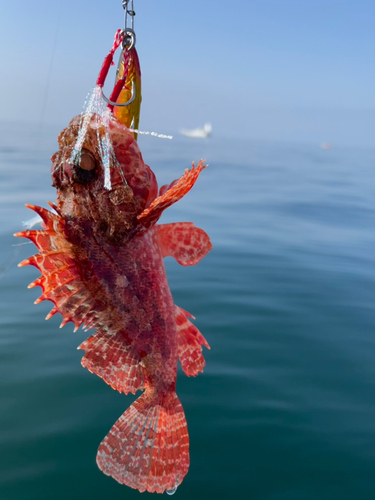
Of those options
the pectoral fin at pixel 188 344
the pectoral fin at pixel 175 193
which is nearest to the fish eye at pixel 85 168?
the pectoral fin at pixel 175 193

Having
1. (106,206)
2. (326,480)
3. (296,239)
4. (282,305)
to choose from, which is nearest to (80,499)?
(326,480)

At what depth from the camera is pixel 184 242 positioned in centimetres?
386

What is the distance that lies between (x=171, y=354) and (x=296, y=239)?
14880mm

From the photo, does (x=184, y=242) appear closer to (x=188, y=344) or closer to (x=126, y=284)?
(x=126, y=284)

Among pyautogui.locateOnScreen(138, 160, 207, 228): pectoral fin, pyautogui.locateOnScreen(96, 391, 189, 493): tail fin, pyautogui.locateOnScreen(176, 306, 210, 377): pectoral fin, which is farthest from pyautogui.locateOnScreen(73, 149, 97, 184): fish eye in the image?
pyautogui.locateOnScreen(96, 391, 189, 493): tail fin

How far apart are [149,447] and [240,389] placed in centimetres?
394

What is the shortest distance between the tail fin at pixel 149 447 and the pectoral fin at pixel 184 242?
1.36 metres

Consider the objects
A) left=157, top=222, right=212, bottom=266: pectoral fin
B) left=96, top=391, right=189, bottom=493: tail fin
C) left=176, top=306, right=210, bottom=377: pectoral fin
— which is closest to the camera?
left=96, top=391, right=189, bottom=493: tail fin

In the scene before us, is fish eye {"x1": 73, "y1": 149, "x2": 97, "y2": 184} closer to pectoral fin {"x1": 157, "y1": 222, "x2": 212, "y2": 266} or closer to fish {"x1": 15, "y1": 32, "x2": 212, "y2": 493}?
fish {"x1": 15, "y1": 32, "x2": 212, "y2": 493}

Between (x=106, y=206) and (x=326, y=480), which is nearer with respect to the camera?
(x=106, y=206)

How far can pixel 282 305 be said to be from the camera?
1097 cm

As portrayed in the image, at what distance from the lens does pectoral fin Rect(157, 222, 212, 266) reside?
151 inches

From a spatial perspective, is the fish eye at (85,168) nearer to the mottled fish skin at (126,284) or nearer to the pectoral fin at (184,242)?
the mottled fish skin at (126,284)

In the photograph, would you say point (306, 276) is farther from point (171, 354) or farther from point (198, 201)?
point (198, 201)
